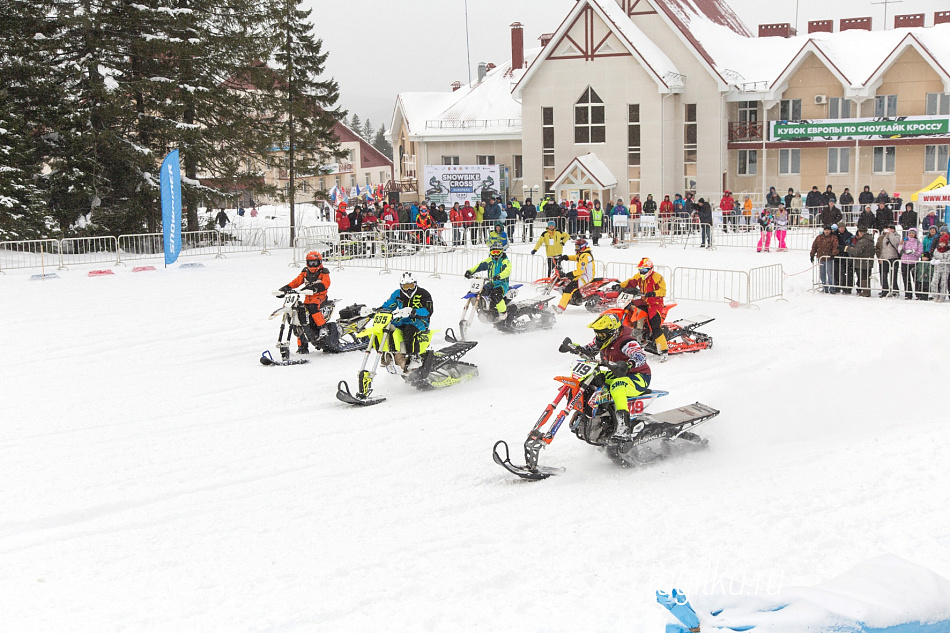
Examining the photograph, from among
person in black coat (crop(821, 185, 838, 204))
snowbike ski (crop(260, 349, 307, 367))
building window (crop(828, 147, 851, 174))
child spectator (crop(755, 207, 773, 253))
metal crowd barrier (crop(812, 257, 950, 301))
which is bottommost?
snowbike ski (crop(260, 349, 307, 367))

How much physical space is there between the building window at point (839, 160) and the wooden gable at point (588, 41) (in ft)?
34.8

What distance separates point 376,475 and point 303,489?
2.47ft

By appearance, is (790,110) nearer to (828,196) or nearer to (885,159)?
(885,159)

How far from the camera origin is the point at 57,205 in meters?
31.1

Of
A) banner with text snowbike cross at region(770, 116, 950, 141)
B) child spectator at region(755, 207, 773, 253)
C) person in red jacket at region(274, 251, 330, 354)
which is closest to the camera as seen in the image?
person in red jacket at region(274, 251, 330, 354)

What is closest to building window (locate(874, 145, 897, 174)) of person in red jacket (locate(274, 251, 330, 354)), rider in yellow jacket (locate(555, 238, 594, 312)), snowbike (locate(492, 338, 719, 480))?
rider in yellow jacket (locate(555, 238, 594, 312))

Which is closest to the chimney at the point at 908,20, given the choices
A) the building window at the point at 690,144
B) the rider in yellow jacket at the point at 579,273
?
the building window at the point at 690,144

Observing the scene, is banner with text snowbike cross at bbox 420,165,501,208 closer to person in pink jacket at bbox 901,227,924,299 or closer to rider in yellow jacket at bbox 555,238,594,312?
rider in yellow jacket at bbox 555,238,594,312

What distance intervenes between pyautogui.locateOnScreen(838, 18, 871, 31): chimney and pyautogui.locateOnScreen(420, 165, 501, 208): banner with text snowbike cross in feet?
67.9

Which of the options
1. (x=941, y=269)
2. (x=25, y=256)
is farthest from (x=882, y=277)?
(x=25, y=256)

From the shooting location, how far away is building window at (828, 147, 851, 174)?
135 feet

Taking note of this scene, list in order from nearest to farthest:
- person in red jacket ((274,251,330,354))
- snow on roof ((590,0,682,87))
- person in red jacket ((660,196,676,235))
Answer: person in red jacket ((274,251,330,354))
person in red jacket ((660,196,676,235))
snow on roof ((590,0,682,87))

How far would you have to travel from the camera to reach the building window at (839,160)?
4109 cm

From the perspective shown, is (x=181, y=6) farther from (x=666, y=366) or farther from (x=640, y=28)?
(x=666, y=366)
